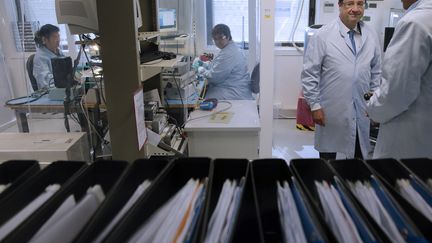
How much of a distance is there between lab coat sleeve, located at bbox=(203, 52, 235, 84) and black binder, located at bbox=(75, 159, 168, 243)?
3.15m

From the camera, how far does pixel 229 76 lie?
147 inches

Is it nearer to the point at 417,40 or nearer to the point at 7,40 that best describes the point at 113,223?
the point at 417,40

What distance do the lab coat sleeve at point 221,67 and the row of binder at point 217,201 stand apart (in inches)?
124

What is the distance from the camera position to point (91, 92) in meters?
2.78

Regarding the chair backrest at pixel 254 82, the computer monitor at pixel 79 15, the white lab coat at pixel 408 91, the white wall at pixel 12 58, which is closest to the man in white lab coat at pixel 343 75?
the white lab coat at pixel 408 91

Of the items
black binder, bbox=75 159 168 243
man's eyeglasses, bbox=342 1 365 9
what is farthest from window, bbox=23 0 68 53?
black binder, bbox=75 159 168 243

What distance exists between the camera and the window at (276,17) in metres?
4.82

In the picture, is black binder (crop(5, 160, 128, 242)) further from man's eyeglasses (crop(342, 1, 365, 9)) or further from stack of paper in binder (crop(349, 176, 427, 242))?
man's eyeglasses (crop(342, 1, 365, 9))

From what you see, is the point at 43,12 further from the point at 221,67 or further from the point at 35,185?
the point at 35,185

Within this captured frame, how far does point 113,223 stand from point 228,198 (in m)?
0.17

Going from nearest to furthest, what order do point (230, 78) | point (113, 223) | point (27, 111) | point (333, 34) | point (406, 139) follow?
point (113, 223), point (406, 139), point (333, 34), point (27, 111), point (230, 78)

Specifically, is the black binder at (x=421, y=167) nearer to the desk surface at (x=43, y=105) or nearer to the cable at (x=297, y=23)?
the desk surface at (x=43, y=105)

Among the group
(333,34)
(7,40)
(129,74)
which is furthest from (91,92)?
(7,40)

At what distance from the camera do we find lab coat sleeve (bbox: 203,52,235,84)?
3672 mm
